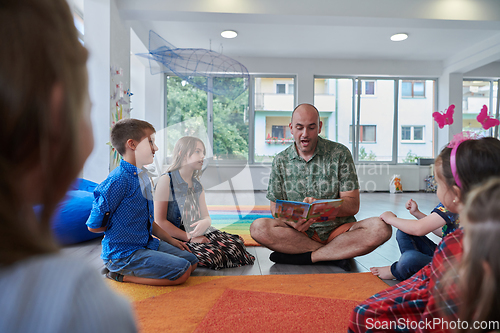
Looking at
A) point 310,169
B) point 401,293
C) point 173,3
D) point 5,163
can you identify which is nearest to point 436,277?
point 401,293

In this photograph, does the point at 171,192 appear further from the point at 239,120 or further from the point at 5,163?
the point at 239,120

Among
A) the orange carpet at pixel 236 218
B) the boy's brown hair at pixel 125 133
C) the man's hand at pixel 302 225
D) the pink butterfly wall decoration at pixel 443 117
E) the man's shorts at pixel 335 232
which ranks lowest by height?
the orange carpet at pixel 236 218

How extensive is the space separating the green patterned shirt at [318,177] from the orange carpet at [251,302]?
1.59 ft

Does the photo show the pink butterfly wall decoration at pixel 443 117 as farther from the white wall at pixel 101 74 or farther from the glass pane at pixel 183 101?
the white wall at pixel 101 74

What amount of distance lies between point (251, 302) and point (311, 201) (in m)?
0.64

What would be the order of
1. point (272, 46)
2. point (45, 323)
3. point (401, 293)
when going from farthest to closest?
1. point (272, 46)
2. point (401, 293)
3. point (45, 323)

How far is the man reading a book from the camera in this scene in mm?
1909

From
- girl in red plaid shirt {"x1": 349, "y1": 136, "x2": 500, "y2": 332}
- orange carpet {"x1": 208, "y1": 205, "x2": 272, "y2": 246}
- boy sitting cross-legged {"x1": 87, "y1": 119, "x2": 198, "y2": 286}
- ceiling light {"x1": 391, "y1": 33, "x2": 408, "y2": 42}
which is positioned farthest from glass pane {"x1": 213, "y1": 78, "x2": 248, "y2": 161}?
girl in red plaid shirt {"x1": 349, "y1": 136, "x2": 500, "y2": 332}

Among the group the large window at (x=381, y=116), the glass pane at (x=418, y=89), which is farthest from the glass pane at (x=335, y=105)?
the glass pane at (x=418, y=89)

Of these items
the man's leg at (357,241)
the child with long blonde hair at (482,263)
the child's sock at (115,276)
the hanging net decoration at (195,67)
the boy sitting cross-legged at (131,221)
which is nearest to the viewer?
the child with long blonde hair at (482,263)

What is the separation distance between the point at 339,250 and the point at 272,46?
4455 mm

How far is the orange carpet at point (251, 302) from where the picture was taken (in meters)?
1.19

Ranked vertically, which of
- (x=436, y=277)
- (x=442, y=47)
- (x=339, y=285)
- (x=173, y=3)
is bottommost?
(x=339, y=285)

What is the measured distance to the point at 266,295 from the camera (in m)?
1.48
